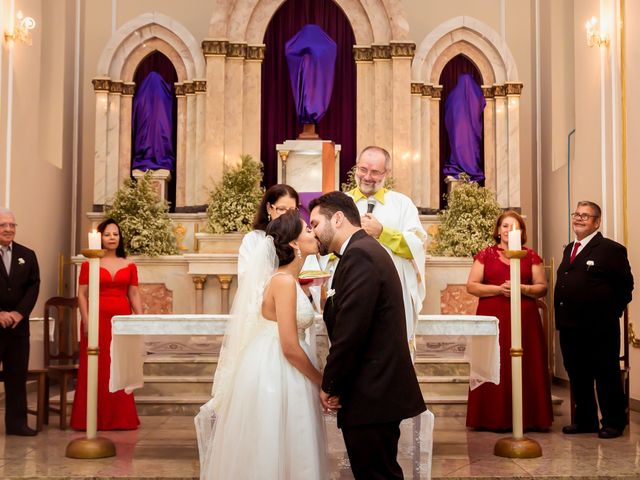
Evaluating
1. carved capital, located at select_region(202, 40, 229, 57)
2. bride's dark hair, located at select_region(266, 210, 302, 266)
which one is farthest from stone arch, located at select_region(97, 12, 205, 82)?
bride's dark hair, located at select_region(266, 210, 302, 266)

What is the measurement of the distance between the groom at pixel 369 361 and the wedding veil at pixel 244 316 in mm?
721

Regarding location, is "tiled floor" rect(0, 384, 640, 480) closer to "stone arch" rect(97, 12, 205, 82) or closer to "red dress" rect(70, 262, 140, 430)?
"red dress" rect(70, 262, 140, 430)

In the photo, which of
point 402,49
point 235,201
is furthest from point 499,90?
point 235,201

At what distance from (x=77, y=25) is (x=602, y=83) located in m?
7.36

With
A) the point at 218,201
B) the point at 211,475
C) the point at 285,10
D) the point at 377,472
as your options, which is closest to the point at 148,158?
the point at 218,201

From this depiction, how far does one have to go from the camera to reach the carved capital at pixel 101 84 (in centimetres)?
1181

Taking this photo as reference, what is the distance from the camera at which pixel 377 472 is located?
3.80 meters

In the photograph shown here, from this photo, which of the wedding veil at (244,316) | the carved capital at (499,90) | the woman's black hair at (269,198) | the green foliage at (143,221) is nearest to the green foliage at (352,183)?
the carved capital at (499,90)

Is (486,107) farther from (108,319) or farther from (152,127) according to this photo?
(108,319)

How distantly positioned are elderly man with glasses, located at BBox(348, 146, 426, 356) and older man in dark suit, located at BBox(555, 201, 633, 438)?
193cm

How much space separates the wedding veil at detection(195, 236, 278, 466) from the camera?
4535mm

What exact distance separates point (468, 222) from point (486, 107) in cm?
233

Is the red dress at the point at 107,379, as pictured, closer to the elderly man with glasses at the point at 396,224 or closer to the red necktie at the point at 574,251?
the elderly man with glasses at the point at 396,224

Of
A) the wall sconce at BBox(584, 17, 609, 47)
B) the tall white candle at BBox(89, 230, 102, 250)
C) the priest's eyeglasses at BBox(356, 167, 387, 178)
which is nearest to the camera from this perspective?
the priest's eyeglasses at BBox(356, 167, 387, 178)
